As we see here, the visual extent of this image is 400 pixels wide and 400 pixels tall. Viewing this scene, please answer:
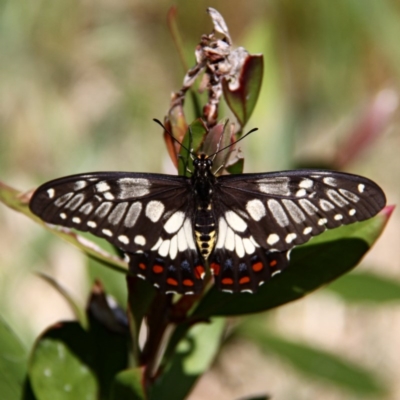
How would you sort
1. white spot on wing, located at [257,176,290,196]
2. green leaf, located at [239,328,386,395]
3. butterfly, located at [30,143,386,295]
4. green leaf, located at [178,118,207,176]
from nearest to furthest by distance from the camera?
green leaf, located at [178,118,207,176]
butterfly, located at [30,143,386,295]
white spot on wing, located at [257,176,290,196]
green leaf, located at [239,328,386,395]

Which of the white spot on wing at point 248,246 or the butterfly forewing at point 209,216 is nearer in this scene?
the butterfly forewing at point 209,216

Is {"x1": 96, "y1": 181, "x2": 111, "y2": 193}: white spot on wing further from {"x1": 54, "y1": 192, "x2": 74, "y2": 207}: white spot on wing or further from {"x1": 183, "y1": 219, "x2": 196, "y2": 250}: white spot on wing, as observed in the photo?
{"x1": 183, "y1": 219, "x2": 196, "y2": 250}: white spot on wing

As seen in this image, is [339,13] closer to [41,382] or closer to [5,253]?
[5,253]

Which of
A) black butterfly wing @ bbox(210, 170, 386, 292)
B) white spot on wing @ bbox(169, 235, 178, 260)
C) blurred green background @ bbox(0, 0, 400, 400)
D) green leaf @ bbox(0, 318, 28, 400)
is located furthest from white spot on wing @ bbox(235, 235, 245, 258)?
blurred green background @ bbox(0, 0, 400, 400)

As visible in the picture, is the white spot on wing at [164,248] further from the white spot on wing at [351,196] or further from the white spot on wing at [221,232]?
the white spot on wing at [351,196]

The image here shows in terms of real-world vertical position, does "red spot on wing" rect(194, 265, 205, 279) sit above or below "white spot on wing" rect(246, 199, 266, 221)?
below

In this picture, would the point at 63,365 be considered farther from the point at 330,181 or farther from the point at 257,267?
the point at 330,181

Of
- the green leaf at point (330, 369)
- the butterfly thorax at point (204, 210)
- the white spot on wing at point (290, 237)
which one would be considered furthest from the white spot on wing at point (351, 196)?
the green leaf at point (330, 369)
